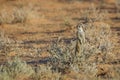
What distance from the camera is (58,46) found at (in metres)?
7.72

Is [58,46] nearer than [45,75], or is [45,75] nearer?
[45,75]

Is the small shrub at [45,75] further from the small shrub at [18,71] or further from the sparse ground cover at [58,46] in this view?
the small shrub at [18,71]

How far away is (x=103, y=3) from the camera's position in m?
15.5

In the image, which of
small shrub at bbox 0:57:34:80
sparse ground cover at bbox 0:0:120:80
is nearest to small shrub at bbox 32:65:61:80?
sparse ground cover at bbox 0:0:120:80

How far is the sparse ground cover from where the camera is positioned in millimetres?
6980

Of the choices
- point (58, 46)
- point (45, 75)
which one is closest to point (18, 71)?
point (45, 75)

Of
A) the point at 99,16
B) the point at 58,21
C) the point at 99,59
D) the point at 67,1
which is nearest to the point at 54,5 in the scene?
the point at 67,1

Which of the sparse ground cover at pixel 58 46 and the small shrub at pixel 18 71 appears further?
the sparse ground cover at pixel 58 46

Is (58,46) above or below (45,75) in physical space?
above

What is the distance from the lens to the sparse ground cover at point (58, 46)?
6.98 meters

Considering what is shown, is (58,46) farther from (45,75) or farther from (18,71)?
(18,71)

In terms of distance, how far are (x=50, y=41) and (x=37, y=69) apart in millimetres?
2480

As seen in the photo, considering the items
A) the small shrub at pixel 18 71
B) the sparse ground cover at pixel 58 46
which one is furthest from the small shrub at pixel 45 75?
the small shrub at pixel 18 71

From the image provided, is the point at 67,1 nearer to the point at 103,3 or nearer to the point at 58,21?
the point at 103,3
